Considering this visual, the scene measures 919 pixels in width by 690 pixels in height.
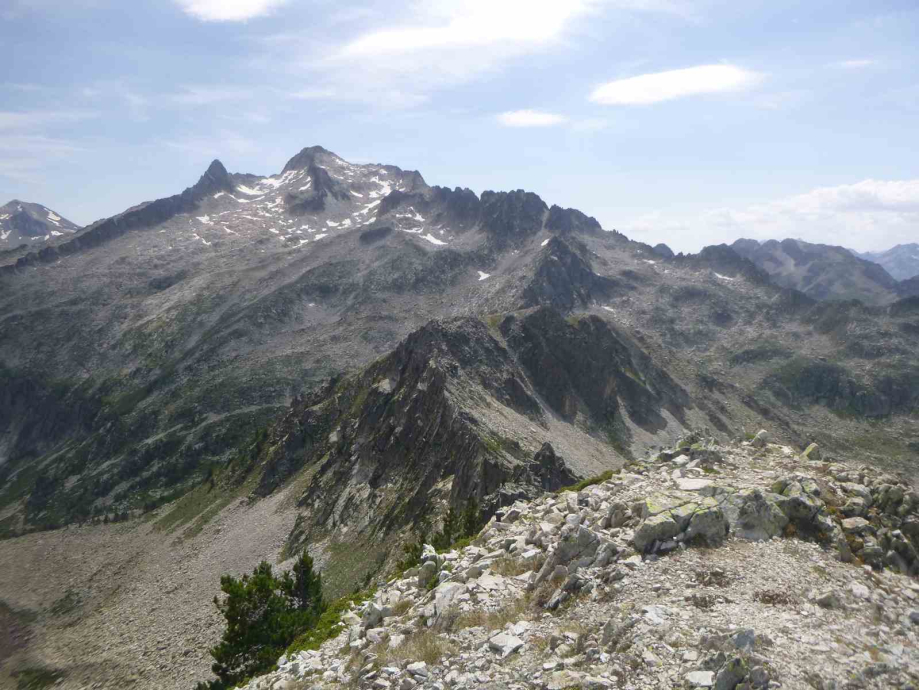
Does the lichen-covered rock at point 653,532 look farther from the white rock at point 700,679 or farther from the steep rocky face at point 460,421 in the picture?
the steep rocky face at point 460,421

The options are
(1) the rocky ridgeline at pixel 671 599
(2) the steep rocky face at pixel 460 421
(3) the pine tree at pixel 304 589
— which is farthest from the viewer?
(2) the steep rocky face at pixel 460 421

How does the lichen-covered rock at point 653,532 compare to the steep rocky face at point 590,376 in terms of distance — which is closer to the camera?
the lichen-covered rock at point 653,532

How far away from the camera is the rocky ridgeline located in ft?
54.5

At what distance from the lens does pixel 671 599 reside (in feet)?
63.5

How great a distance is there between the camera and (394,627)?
2278 cm

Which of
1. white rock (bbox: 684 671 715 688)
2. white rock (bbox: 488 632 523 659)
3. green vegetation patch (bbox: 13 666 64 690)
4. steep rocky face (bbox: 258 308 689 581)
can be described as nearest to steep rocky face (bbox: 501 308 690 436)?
steep rocky face (bbox: 258 308 689 581)

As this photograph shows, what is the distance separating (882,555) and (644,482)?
10010mm

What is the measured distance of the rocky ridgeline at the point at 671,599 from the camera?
16609mm

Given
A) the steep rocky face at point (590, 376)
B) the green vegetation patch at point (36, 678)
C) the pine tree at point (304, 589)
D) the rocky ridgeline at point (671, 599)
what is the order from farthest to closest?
the steep rocky face at point (590, 376), the green vegetation patch at point (36, 678), the pine tree at point (304, 589), the rocky ridgeline at point (671, 599)

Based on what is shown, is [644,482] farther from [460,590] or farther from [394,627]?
[394,627]

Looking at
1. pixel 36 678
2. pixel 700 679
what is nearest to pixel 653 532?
pixel 700 679

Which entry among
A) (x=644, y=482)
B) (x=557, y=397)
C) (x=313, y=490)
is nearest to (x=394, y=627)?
(x=644, y=482)

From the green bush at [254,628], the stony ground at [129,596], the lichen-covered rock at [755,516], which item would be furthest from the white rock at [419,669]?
the stony ground at [129,596]

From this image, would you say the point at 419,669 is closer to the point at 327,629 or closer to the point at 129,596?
the point at 327,629
